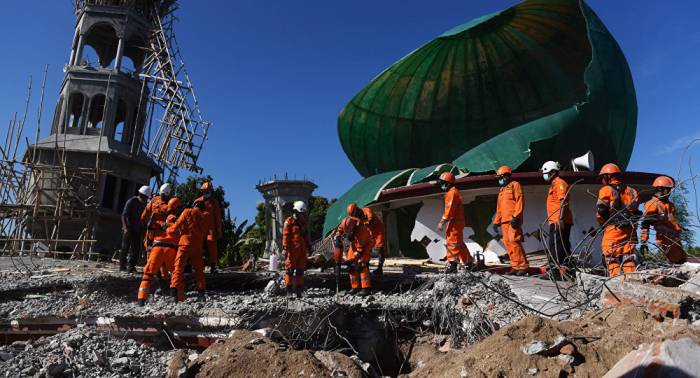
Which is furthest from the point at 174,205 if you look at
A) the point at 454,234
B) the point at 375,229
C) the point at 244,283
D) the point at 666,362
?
the point at 666,362

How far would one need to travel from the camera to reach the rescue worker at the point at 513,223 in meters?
5.96

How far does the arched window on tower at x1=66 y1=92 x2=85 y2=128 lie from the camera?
73.0 feet

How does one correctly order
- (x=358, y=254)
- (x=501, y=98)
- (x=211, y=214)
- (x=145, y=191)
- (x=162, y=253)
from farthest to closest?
1. (x=501, y=98)
2. (x=145, y=191)
3. (x=211, y=214)
4. (x=358, y=254)
5. (x=162, y=253)

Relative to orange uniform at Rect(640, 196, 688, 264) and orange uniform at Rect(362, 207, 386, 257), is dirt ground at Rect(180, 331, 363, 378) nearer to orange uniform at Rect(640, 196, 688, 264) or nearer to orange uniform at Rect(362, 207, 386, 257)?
orange uniform at Rect(362, 207, 386, 257)

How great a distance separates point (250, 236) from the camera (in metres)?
26.6

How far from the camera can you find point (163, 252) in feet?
18.5

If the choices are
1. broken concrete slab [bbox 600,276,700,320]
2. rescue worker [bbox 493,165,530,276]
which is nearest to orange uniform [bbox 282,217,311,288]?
rescue worker [bbox 493,165,530,276]

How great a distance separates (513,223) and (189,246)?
4.34 m

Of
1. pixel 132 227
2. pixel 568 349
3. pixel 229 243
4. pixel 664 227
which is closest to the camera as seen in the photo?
pixel 568 349

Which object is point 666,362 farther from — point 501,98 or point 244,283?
point 501,98

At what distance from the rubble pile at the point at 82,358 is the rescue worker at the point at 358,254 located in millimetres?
2562

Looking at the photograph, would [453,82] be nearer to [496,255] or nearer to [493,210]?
[493,210]

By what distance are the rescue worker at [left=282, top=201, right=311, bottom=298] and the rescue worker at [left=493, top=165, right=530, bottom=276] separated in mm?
2828

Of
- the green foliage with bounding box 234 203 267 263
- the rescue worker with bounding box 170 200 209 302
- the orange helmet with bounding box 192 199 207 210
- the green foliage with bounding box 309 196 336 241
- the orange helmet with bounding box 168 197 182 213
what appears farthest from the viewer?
the green foliage with bounding box 309 196 336 241
